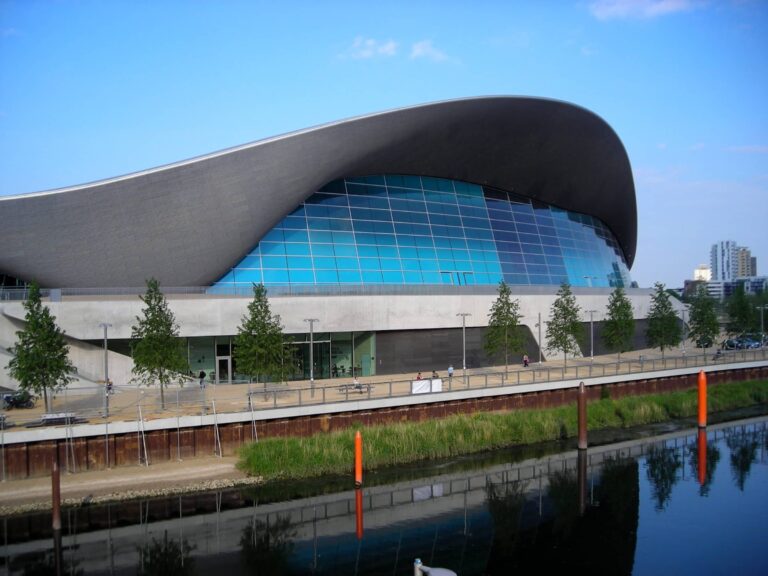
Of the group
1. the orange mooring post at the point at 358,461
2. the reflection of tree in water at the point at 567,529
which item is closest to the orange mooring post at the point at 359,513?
the orange mooring post at the point at 358,461

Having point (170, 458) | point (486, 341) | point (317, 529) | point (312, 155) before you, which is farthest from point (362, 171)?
point (317, 529)

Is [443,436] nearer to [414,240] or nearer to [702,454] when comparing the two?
[702,454]

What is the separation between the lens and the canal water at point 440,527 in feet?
56.9

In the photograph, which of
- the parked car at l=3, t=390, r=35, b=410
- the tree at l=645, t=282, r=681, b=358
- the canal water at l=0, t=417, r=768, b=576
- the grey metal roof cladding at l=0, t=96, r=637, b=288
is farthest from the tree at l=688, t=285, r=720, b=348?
the parked car at l=3, t=390, r=35, b=410

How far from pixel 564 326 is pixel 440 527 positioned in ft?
66.0

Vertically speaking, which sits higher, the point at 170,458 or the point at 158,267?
the point at 158,267

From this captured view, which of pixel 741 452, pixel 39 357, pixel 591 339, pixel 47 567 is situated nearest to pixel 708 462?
pixel 741 452

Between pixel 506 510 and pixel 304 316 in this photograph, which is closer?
pixel 506 510

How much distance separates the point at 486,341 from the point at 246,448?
659 inches

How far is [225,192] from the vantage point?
110 feet

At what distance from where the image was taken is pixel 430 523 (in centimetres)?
2009

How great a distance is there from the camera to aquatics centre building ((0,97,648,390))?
31250mm

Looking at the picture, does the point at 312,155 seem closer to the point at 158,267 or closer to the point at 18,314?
the point at 158,267

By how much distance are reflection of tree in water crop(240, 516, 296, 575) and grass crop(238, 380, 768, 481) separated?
3.16 m
